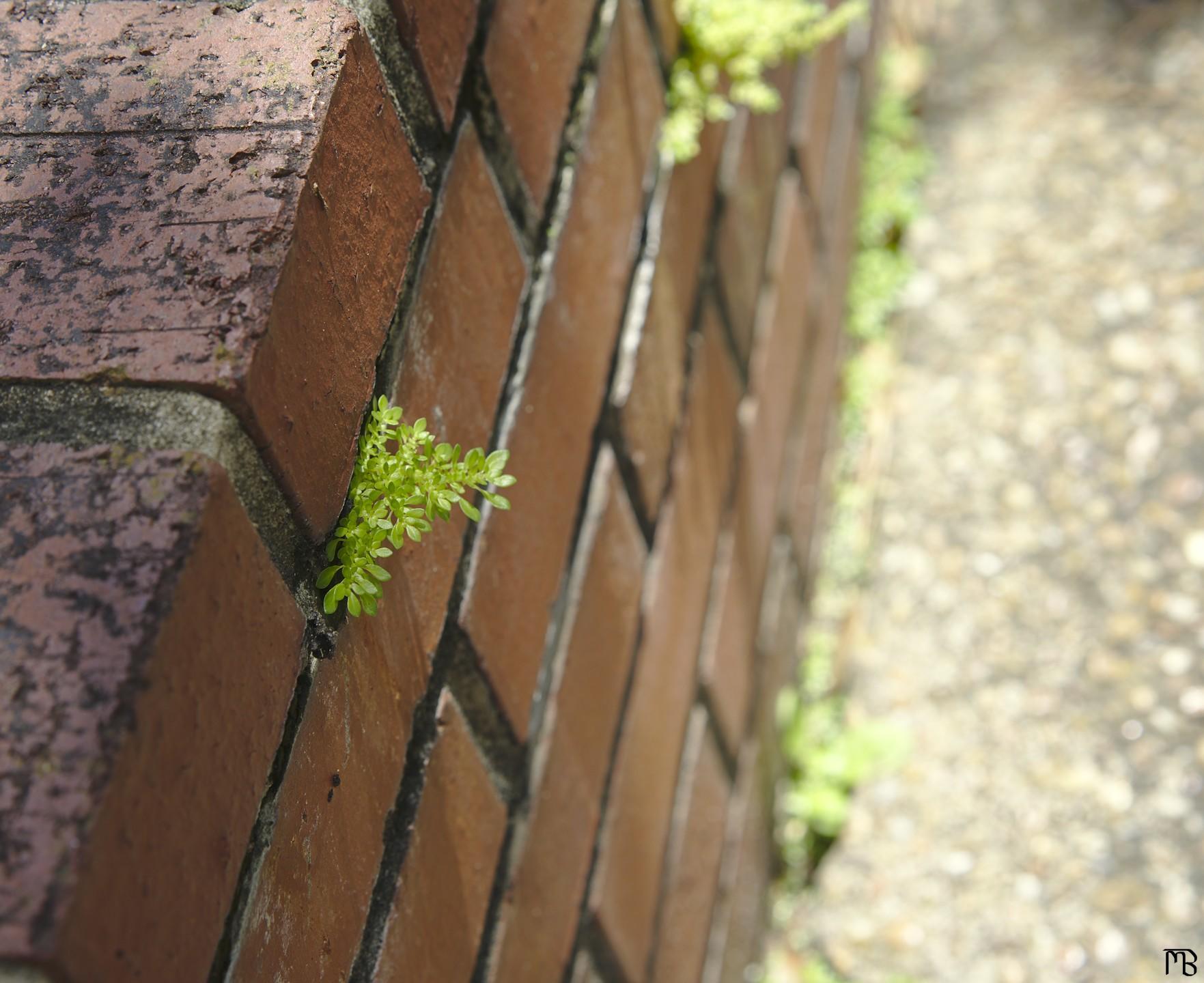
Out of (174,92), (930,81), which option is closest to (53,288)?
(174,92)

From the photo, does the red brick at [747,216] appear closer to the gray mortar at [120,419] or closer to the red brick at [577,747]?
the red brick at [577,747]

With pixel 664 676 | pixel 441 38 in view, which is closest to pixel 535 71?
pixel 441 38

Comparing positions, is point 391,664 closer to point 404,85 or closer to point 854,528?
point 404,85

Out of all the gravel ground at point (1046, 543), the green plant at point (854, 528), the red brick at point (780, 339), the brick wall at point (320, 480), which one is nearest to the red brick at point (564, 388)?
the brick wall at point (320, 480)

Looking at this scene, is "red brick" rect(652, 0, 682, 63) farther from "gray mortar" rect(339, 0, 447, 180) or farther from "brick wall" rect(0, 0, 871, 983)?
"gray mortar" rect(339, 0, 447, 180)

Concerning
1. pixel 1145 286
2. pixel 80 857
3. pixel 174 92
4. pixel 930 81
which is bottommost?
pixel 1145 286

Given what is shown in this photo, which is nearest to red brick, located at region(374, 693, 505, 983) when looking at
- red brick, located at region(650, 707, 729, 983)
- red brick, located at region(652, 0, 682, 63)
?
red brick, located at region(650, 707, 729, 983)

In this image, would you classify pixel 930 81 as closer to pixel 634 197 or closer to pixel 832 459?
pixel 832 459
